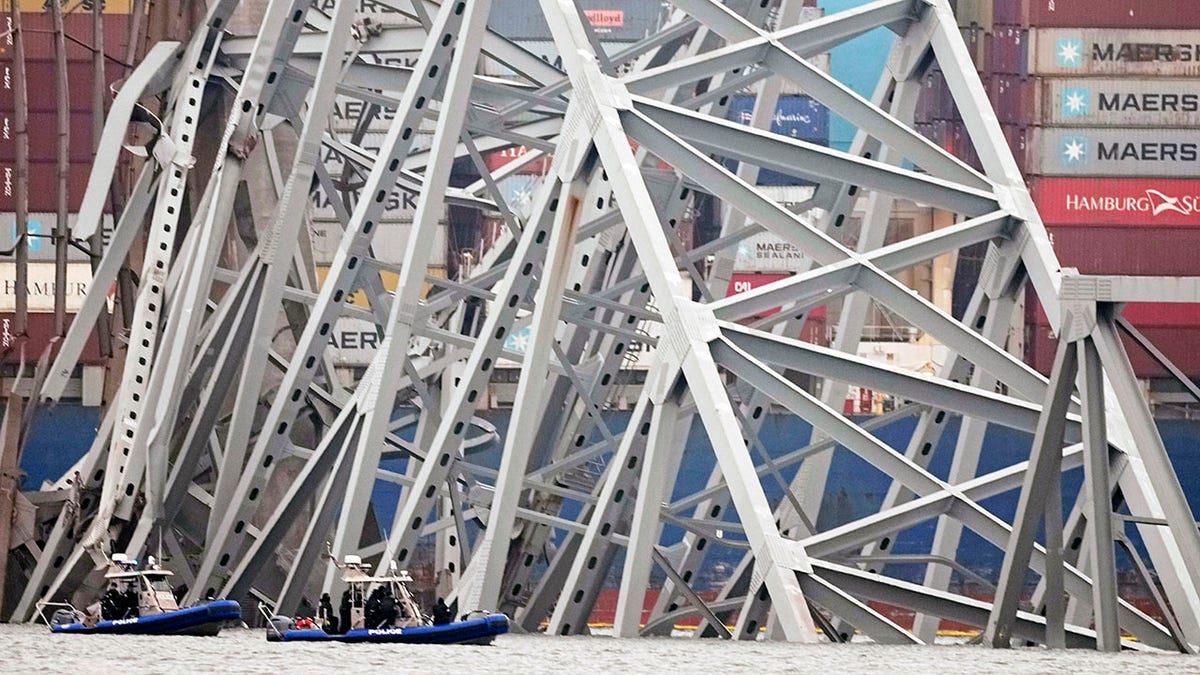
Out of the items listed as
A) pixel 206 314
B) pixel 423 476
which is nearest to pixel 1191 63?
pixel 206 314

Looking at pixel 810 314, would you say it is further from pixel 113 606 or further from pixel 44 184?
pixel 113 606

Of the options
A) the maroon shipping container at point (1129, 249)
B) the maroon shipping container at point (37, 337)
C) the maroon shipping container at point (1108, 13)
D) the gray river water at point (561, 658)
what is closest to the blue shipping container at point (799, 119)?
the maroon shipping container at point (1108, 13)

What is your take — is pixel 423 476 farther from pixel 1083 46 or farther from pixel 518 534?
pixel 1083 46

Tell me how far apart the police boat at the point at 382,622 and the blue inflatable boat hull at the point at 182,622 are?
28.3 inches

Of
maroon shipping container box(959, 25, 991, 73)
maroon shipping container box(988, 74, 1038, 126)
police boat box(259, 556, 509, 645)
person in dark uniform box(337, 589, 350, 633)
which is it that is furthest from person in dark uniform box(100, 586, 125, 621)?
maroon shipping container box(959, 25, 991, 73)

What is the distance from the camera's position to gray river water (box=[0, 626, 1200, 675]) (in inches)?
578

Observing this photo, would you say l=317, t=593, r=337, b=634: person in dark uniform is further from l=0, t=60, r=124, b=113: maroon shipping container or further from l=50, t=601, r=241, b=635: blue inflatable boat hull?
l=0, t=60, r=124, b=113: maroon shipping container

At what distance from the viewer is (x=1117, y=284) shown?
56.0ft

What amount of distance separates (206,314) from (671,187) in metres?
7.69

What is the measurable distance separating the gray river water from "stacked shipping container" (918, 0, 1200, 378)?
48.3m

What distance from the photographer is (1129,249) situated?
65.9m

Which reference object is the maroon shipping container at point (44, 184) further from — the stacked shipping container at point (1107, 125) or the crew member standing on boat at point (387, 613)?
the crew member standing on boat at point (387, 613)

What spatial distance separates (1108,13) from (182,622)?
52.4 metres

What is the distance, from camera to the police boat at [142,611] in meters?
21.7
